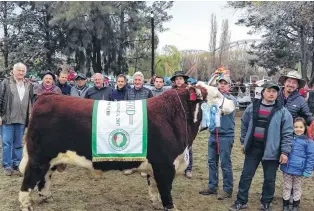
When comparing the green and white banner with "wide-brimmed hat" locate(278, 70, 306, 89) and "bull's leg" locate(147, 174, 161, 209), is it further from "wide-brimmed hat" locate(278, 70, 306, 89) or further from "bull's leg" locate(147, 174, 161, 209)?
"wide-brimmed hat" locate(278, 70, 306, 89)

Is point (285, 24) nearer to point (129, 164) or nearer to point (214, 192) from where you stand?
point (214, 192)

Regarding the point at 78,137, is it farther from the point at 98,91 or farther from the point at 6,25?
the point at 6,25

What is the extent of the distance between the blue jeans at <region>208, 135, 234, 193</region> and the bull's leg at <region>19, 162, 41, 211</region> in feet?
8.86

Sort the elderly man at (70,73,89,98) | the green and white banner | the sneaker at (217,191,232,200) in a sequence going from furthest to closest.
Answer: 1. the elderly man at (70,73,89,98)
2. the sneaker at (217,191,232,200)
3. the green and white banner

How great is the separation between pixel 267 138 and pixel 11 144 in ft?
15.4

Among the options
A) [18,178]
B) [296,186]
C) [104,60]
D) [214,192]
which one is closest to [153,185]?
[214,192]

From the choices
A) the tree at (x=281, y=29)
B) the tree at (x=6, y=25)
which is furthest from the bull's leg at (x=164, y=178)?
the tree at (x=6, y=25)

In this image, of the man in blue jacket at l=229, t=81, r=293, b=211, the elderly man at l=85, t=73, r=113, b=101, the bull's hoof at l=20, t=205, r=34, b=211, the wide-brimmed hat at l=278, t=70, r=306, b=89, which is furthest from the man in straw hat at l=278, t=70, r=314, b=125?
the bull's hoof at l=20, t=205, r=34, b=211

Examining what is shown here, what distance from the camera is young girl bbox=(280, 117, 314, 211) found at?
5.05 meters

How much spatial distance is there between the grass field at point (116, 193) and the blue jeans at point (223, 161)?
24cm

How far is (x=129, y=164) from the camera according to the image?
4.77 m

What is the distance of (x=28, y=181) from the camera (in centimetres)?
481

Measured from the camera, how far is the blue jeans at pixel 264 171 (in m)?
5.09

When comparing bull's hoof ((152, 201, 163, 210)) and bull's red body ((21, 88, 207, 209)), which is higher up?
bull's red body ((21, 88, 207, 209))
